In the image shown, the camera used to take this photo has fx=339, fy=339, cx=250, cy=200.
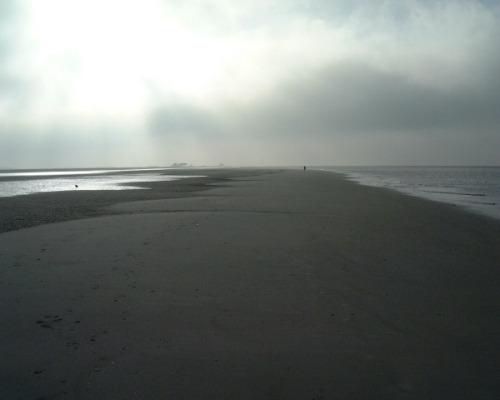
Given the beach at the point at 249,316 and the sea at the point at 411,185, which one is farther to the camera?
the sea at the point at 411,185

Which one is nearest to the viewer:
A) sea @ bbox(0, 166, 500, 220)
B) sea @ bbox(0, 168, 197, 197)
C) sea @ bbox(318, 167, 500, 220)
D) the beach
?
the beach

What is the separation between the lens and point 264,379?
349 cm

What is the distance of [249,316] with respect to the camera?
494 centimetres

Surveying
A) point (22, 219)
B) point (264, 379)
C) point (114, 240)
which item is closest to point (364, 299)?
point (264, 379)

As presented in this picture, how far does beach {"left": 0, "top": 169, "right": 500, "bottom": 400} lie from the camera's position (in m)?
3.46

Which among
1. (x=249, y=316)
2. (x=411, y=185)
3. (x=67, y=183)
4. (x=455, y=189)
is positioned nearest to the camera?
(x=249, y=316)

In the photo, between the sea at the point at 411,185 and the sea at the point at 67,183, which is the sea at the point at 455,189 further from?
the sea at the point at 67,183

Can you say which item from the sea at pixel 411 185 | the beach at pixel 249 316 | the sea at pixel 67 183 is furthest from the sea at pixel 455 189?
the sea at pixel 67 183

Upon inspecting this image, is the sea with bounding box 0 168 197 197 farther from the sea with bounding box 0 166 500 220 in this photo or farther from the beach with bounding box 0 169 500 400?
the beach with bounding box 0 169 500 400

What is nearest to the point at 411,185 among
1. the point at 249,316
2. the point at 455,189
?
the point at 455,189

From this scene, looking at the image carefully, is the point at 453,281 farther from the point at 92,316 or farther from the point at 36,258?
the point at 36,258

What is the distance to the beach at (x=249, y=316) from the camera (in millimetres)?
3459

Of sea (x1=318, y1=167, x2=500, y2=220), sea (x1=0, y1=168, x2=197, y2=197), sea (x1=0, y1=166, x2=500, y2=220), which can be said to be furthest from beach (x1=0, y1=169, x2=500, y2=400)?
sea (x1=0, y1=168, x2=197, y2=197)

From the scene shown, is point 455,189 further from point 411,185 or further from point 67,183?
point 67,183
